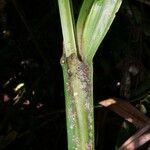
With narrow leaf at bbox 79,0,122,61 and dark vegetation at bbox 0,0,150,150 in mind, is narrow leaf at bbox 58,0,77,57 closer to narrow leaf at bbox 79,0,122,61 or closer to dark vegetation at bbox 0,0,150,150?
narrow leaf at bbox 79,0,122,61

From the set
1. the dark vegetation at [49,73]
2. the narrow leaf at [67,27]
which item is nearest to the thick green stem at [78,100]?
the narrow leaf at [67,27]

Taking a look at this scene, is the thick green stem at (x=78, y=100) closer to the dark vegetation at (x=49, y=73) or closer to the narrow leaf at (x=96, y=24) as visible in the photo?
the narrow leaf at (x=96, y=24)

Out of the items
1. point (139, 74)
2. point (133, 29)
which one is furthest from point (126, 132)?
point (133, 29)

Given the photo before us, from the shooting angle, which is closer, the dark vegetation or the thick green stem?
the thick green stem

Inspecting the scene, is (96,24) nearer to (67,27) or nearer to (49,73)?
(67,27)

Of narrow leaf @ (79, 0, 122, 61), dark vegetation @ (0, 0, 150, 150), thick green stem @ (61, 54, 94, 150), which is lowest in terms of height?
dark vegetation @ (0, 0, 150, 150)

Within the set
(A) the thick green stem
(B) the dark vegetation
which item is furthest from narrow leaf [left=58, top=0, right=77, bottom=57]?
(B) the dark vegetation
